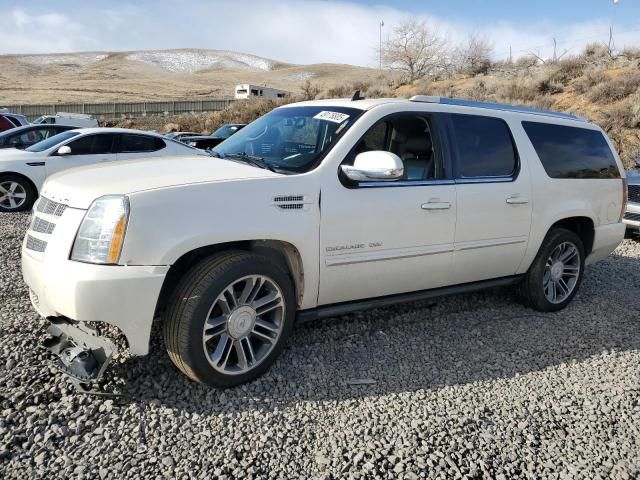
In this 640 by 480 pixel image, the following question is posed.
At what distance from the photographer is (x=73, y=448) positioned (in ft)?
8.70

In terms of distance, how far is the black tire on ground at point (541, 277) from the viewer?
4.93 metres

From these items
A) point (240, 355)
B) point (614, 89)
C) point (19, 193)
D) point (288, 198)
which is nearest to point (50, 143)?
point (19, 193)

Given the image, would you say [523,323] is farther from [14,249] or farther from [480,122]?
[14,249]

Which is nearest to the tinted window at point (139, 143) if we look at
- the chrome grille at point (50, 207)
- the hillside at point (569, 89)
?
the chrome grille at point (50, 207)

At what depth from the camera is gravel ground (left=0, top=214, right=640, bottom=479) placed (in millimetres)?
2652

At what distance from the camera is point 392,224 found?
3773 mm

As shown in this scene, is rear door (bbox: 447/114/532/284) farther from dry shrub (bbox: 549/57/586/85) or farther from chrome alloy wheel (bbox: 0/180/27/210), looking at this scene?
dry shrub (bbox: 549/57/586/85)

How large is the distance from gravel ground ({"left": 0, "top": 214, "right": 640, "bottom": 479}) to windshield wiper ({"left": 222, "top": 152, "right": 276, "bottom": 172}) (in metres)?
1.33

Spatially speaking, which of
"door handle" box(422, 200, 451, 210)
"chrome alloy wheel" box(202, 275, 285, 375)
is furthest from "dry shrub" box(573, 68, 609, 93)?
"chrome alloy wheel" box(202, 275, 285, 375)

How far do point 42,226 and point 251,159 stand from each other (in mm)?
1425

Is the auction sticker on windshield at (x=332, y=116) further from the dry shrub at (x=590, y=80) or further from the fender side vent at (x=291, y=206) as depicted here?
the dry shrub at (x=590, y=80)

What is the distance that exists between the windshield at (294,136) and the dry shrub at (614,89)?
1781cm

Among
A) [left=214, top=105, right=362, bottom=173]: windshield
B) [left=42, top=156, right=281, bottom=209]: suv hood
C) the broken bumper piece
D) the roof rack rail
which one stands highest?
the roof rack rail

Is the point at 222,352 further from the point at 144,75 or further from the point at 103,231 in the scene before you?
the point at 144,75
